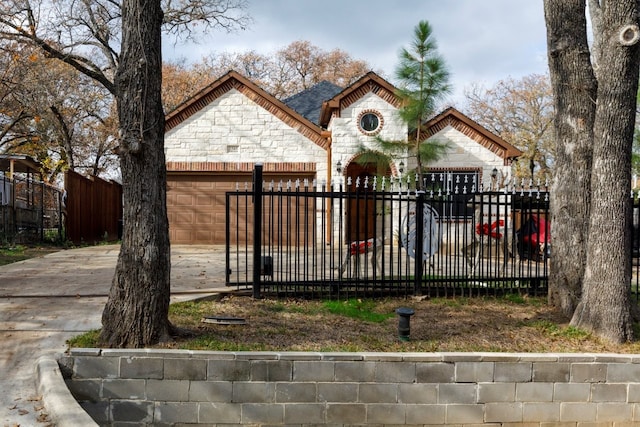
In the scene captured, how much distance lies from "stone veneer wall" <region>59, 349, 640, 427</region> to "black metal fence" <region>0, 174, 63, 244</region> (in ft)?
36.5

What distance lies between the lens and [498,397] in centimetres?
505

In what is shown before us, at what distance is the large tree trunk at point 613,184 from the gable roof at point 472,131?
10.7 m

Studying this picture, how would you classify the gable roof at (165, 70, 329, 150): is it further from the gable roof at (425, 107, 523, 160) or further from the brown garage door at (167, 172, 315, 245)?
the gable roof at (425, 107, 523, 160)

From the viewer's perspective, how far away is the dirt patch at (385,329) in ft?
17.8

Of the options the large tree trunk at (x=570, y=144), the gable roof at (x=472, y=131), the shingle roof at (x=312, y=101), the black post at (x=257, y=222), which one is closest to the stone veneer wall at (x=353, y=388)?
the large tree trunk at (x=570, y=144)

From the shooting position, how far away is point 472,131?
16703 millimetres

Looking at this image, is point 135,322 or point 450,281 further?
point 450,281

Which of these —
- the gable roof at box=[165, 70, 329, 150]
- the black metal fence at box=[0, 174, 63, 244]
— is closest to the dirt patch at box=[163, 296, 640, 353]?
the gable roof at box=[165, 70, 329, 150]

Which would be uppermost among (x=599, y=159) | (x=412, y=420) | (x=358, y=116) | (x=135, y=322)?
(x=358, y=116)

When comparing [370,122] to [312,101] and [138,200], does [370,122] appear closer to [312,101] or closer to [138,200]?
[312,101]

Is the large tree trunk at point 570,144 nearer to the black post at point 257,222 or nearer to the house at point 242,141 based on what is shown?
the black post at point 257,222

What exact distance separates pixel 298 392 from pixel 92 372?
1.88 metres

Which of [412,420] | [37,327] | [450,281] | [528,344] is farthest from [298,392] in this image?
[450,281]

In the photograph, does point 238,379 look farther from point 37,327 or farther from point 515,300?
point 515,300
